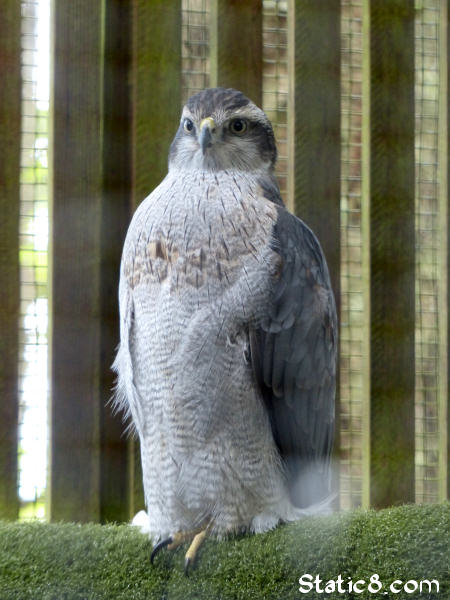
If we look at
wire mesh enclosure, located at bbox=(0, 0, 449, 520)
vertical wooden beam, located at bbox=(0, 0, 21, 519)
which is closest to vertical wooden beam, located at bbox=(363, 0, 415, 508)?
wire mesh enclosure, located at bbox=(0, 0, 449, 520)

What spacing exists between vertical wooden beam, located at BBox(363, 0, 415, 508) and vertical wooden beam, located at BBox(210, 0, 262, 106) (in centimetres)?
23

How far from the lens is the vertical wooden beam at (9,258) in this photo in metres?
1.64

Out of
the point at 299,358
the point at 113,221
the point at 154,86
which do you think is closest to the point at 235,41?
the point at 154,86

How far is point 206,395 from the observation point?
4.40ft

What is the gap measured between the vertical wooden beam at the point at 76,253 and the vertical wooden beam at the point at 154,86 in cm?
7

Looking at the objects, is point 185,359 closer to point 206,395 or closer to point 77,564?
point 206,395

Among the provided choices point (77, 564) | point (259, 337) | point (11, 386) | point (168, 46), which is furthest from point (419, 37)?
point (77, 564)

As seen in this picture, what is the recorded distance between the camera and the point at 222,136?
4.75 feet

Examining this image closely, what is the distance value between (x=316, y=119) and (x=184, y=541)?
0.84 meters

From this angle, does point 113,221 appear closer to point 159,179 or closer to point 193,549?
point 159,179

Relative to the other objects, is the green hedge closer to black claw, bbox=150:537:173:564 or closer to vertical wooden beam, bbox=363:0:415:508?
black claw, bbox=150:537:173:564

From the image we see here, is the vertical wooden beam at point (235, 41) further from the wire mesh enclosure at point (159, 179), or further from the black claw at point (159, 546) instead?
the black claw at point (159, 546)

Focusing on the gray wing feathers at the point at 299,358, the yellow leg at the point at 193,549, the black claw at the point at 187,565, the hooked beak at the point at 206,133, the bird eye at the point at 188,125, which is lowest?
the black claw at the point at 187,565

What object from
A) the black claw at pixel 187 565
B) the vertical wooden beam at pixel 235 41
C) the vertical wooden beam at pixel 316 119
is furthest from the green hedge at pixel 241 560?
the vertical wooden beam at pixel 235 41
